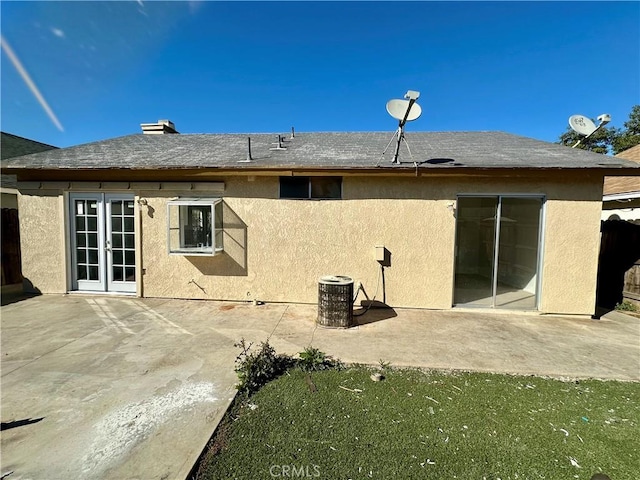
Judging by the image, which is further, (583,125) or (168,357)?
(583,125)

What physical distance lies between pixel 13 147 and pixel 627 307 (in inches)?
766

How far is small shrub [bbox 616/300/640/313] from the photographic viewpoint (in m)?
6.35

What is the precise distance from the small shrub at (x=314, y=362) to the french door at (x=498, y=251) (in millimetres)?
3904

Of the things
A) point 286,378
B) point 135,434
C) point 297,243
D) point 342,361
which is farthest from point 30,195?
point 342,361

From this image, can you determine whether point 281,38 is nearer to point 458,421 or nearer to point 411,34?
point 411,34

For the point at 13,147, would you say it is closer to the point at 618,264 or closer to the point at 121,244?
the point at 121,244

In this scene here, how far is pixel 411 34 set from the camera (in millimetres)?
10133

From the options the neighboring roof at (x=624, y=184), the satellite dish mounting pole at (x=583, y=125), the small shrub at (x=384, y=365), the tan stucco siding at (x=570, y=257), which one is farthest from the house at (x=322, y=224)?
the neighboring roof at (x=624, y=184)

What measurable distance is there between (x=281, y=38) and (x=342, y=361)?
10915 millimetres

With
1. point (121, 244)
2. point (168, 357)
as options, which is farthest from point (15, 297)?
point (168, 357)

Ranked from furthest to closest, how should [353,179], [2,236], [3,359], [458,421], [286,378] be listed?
1. [2,236]
2. [353,179]
3. [3,359]
4. [286,378]
5. [458,421]

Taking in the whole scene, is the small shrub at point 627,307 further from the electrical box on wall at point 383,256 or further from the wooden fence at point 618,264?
the electrical box on wall at point 383,256

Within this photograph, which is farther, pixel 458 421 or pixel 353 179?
pixel 353 179

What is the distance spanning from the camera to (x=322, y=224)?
6.31 metres
